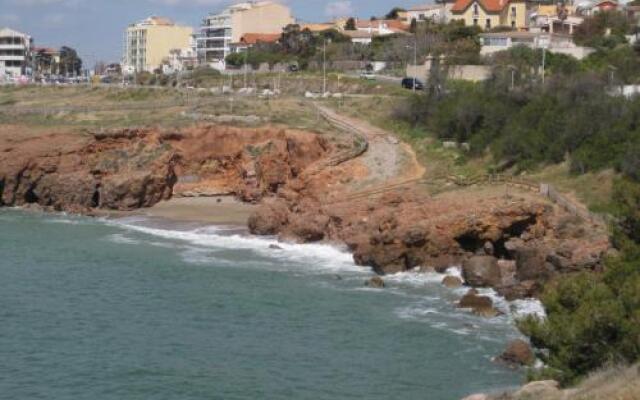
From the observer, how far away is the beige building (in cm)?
17575

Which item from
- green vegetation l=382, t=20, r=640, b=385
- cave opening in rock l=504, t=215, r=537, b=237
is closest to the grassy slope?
green vegetation l=382, t=20, r=640, b=385

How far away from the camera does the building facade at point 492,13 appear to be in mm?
115750

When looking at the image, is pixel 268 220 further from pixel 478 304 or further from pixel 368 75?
pixel 368 75

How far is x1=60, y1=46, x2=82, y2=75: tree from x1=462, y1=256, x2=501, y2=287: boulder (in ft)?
452

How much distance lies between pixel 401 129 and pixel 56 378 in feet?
138

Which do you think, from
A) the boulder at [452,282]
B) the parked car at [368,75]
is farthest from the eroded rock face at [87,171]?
the parked car at [368,75]

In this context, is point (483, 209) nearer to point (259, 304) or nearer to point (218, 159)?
point (259, 304)

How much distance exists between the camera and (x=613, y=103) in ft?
187

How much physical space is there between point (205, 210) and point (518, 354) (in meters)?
Result: 36.1

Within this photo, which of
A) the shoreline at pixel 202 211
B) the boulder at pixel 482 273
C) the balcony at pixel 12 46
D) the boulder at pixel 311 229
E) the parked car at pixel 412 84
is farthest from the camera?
the balcony at pixel 12 46

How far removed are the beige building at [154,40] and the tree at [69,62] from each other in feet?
26.7

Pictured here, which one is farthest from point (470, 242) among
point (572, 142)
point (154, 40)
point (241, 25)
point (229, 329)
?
point (154, 40)

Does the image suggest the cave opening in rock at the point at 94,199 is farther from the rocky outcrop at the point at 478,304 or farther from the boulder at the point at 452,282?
the rocky outcrop at the point at 478,304

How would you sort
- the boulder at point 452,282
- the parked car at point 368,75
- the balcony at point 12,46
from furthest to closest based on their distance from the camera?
the balcony at point 12,46 → the parked car at point 368,75 → the boulder at point 452,282
